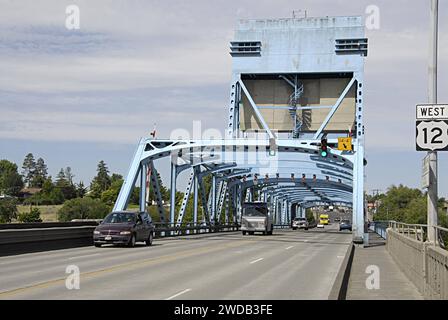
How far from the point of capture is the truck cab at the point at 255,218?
5612 cm

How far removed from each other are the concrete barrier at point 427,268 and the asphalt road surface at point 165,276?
2.02m

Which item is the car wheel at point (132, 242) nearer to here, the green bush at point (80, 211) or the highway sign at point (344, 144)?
the highway sign at point (344, 144)

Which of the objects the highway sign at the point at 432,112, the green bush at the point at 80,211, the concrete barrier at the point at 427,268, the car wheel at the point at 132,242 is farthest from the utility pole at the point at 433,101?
the green bush at the point at 80,211

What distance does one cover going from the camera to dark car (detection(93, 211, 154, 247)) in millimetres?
30188

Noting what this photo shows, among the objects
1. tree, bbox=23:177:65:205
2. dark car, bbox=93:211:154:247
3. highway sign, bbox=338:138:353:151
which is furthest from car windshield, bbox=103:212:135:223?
tree, bbox=23:177:65:205

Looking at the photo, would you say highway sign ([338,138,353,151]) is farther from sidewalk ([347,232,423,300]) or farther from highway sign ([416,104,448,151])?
highway sign ([416,104,448,151])

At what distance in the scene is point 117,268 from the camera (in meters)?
19.3

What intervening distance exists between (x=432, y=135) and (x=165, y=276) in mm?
7521

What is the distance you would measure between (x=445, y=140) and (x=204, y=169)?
43592 millimetres

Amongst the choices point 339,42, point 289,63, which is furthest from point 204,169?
point 339,42

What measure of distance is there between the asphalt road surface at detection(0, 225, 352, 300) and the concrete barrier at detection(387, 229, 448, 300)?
6.62 feet

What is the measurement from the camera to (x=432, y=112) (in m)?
13.9

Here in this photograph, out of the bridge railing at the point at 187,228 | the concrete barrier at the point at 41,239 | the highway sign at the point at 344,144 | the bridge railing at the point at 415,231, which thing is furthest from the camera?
the bridge railing at the point at 187,228

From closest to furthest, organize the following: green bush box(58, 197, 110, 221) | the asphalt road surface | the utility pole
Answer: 1. the asphalt road surface
2. the utility pole
3. green bush box(58, 197, 110, 221)
